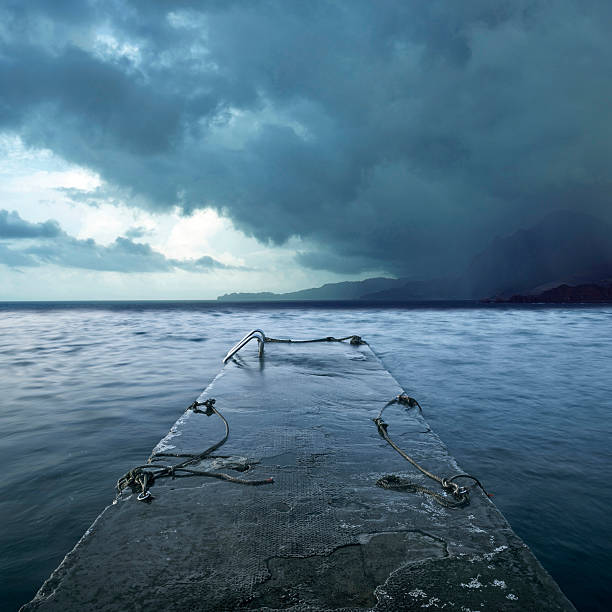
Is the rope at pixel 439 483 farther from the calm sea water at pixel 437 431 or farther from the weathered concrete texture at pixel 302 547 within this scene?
the calm sea water at pixel 437 431

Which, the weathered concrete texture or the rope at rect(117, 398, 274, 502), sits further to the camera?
the rope at rect(117, 398, 274, 502)

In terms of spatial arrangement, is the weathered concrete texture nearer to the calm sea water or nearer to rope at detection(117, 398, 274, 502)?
rope at detection(117, 398, 274, 502)

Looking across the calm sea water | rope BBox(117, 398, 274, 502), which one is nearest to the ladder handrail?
the calm sea water

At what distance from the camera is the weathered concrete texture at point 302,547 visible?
7.75 ft

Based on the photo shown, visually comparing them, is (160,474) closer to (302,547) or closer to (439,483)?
(302,547)

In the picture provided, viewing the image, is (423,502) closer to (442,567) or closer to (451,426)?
(442,567)

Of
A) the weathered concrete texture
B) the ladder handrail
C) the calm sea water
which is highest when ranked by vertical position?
the ladder handrail

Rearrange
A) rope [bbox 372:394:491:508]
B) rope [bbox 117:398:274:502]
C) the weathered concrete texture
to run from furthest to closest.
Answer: rope [bbox 117:398:274:502], rope [bbox 372:394:491:508], the weathered concrete texture

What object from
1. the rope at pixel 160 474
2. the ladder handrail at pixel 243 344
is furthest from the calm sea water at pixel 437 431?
the ladder handrail at pixel 243 344

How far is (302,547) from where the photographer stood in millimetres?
2787

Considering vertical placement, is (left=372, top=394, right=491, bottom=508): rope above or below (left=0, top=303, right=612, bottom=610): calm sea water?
above

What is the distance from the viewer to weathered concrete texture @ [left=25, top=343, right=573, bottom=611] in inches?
93.0

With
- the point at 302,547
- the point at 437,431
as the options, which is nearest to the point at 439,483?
the point at 302,547

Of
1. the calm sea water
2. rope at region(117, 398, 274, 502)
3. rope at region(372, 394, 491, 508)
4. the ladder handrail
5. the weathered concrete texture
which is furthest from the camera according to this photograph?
the ladder handrail
